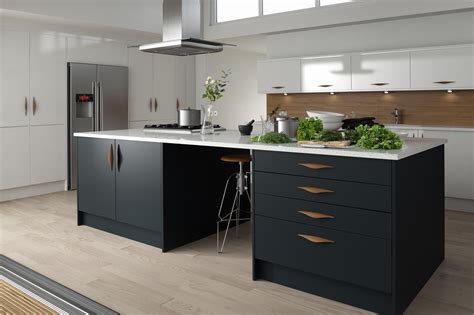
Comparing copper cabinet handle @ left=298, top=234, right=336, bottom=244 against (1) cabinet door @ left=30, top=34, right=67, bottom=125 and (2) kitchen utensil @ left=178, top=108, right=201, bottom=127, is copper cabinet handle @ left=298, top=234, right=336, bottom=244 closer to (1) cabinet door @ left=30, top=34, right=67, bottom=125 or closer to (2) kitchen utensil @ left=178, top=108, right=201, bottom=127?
(2) kitchen utensil @ left=178, top=108, right=201, bottom=127

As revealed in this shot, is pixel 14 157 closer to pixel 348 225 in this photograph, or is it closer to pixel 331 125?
pixel 331 125

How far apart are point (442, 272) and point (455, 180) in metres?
2.22

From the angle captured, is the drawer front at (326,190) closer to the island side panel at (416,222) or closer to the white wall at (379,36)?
the island side panel at (416,222)

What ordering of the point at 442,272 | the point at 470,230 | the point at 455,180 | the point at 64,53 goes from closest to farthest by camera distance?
the point at 442,272 → the point at 470,230 → the point at 455,180 → the point at 64,53

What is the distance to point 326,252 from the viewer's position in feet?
9.12

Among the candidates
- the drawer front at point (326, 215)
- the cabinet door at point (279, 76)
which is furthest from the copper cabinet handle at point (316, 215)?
the cabinet door at point (279, 76)

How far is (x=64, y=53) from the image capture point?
6.37 metres

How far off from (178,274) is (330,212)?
1.21 meters

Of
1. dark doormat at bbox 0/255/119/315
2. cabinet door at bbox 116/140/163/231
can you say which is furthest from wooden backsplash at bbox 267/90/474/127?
dark doormat at bbox 0/255/119/315

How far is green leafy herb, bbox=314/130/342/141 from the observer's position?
9.65 feet

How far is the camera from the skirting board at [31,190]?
19.4 feet

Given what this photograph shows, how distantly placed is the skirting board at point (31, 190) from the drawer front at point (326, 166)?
4162 mm

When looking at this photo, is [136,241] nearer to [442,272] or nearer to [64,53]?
[442,272]

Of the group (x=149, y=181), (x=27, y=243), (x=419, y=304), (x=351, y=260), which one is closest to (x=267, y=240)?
(x=351, y=260)
